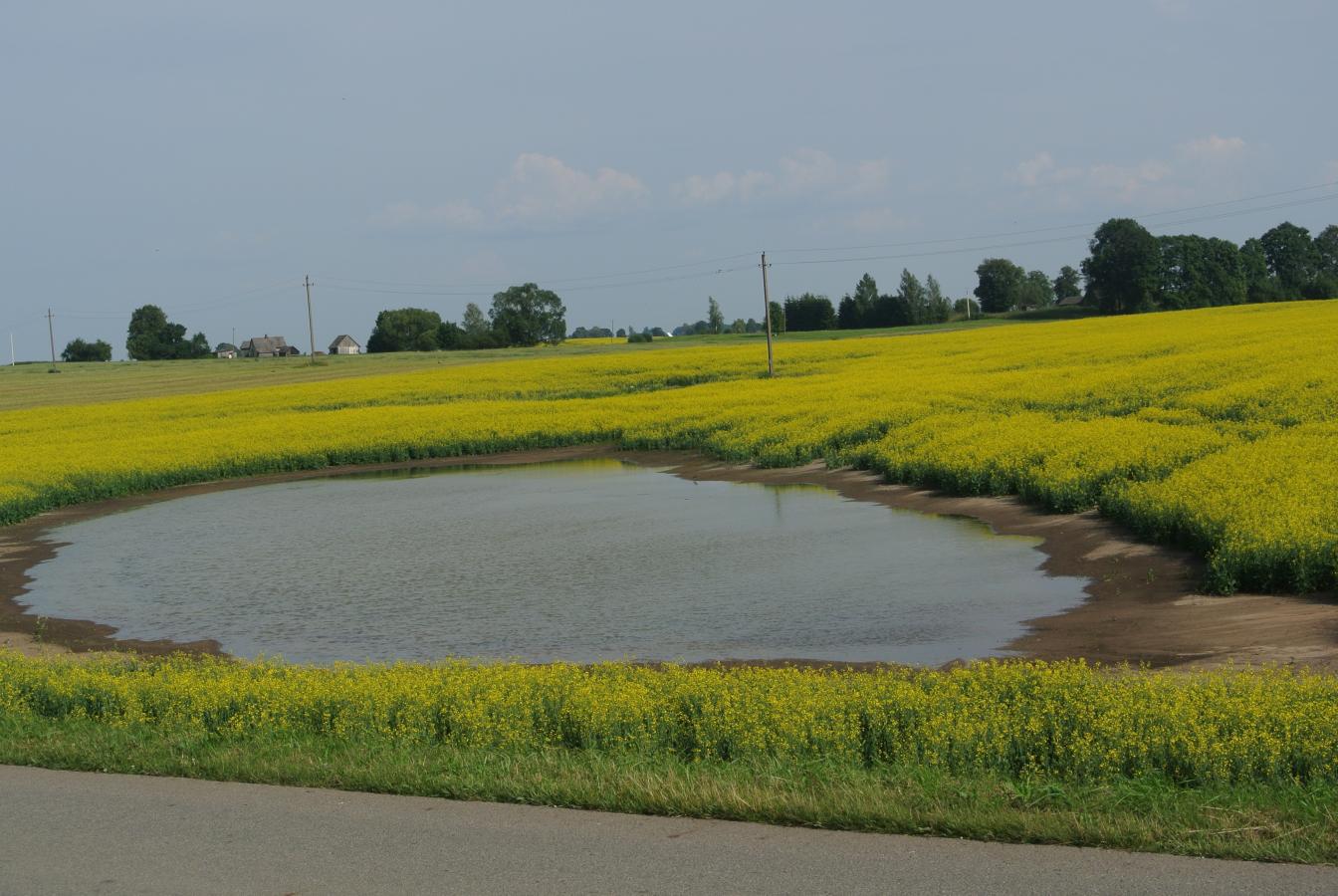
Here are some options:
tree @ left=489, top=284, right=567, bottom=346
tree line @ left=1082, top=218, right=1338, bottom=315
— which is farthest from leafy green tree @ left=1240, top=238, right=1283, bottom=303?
tree @ left=489, top=284, right=567, bottom=346

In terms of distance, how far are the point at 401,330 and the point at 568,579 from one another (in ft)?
442

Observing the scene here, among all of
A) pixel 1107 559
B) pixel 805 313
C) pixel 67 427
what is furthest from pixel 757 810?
pixel 805 313

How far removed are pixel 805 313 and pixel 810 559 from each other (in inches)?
4553

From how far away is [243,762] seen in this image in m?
7.87

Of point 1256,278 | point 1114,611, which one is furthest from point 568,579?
point 1256,278

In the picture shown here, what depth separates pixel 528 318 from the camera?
134 m

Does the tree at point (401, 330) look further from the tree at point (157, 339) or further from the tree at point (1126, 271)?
the tree at point (1126, 271)

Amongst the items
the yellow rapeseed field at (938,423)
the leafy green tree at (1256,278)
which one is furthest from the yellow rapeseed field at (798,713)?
the leafy green tree at (1256,278)

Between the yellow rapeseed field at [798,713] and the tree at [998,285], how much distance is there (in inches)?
5300

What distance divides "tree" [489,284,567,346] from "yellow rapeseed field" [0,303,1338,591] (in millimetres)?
62039

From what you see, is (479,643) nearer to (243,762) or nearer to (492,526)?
(243,762)

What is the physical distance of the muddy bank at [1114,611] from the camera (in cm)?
1202

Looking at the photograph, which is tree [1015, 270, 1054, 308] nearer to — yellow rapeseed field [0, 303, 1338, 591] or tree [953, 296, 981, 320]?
tree [953, 296, 981, 320]

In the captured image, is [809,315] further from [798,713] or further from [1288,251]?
[798,713]
